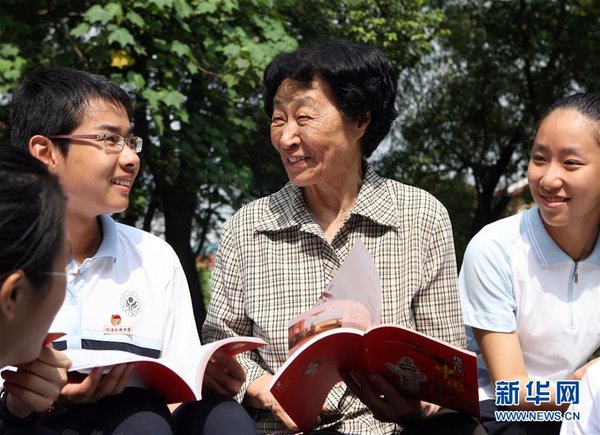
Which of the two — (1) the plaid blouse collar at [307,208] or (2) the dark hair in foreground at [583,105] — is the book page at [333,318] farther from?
(2) the dark hair in foreground at [583,105]

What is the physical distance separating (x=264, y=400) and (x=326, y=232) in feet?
2.05

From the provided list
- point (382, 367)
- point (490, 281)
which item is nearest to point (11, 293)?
point (382, 367)

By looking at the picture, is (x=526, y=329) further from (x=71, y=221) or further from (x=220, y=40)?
(x=220, y=40)

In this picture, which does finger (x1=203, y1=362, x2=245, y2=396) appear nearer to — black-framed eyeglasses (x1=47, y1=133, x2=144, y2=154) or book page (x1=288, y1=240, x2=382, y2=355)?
book page (x1=288, y1=240, x2=382, y2=355)

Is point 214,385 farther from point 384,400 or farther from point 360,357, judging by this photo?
point 384,400

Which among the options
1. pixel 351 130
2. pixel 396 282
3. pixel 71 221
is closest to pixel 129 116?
pixel 71 221

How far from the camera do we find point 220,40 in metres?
7.96

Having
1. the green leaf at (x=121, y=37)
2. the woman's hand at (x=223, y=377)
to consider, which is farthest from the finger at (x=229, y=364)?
the green leaf at (x=121, y=37)

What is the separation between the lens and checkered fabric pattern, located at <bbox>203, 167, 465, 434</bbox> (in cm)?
287

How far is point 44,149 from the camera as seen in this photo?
2.69 m

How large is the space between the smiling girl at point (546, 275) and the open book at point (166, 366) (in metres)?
0.91

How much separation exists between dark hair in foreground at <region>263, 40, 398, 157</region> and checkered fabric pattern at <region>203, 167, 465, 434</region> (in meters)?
0.28

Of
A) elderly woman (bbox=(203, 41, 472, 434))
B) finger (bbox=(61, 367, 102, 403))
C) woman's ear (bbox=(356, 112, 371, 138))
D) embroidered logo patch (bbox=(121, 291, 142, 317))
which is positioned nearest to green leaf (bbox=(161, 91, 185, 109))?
elderly woman (bbox=(203, 41, 472, 434))

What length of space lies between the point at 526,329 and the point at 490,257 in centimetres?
26
